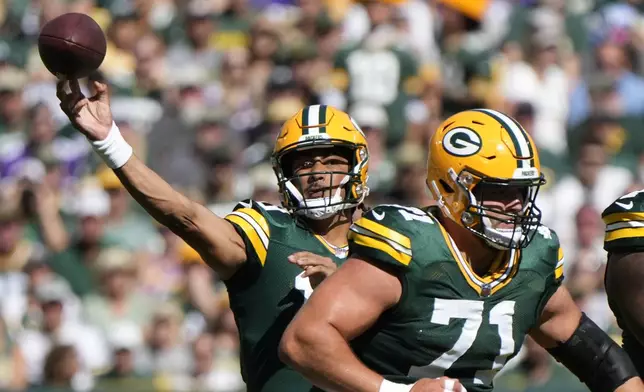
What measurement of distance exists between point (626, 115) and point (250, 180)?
3381mm

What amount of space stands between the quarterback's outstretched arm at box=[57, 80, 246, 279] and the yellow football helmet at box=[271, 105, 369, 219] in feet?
1.20

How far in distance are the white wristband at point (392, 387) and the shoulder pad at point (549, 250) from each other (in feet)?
2.37

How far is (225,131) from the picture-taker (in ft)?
35.3

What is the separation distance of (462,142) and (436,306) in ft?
1.77

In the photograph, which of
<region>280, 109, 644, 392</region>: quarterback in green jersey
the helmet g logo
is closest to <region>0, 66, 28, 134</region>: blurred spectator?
<region>280, 109, 644, 392</region>: quarterback in green jersey

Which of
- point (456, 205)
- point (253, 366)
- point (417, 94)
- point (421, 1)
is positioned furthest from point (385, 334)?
point (421, 1)

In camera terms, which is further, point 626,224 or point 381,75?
point 381,75

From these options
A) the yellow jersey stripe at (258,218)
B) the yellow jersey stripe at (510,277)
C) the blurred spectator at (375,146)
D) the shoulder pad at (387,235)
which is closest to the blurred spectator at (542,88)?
the blurred spectator at (375,146)

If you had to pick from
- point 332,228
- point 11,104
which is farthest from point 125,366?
point 332,228

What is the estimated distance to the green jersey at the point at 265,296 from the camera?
15.8 feet

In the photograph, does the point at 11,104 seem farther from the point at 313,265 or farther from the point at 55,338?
the point at 313,265

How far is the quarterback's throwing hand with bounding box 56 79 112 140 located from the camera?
458cm

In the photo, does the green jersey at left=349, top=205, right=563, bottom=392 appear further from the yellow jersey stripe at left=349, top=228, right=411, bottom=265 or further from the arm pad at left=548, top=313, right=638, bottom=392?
the arm pad at left=548, top=313, right=638, bottom=392

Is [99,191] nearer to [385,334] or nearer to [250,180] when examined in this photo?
[250,180]
